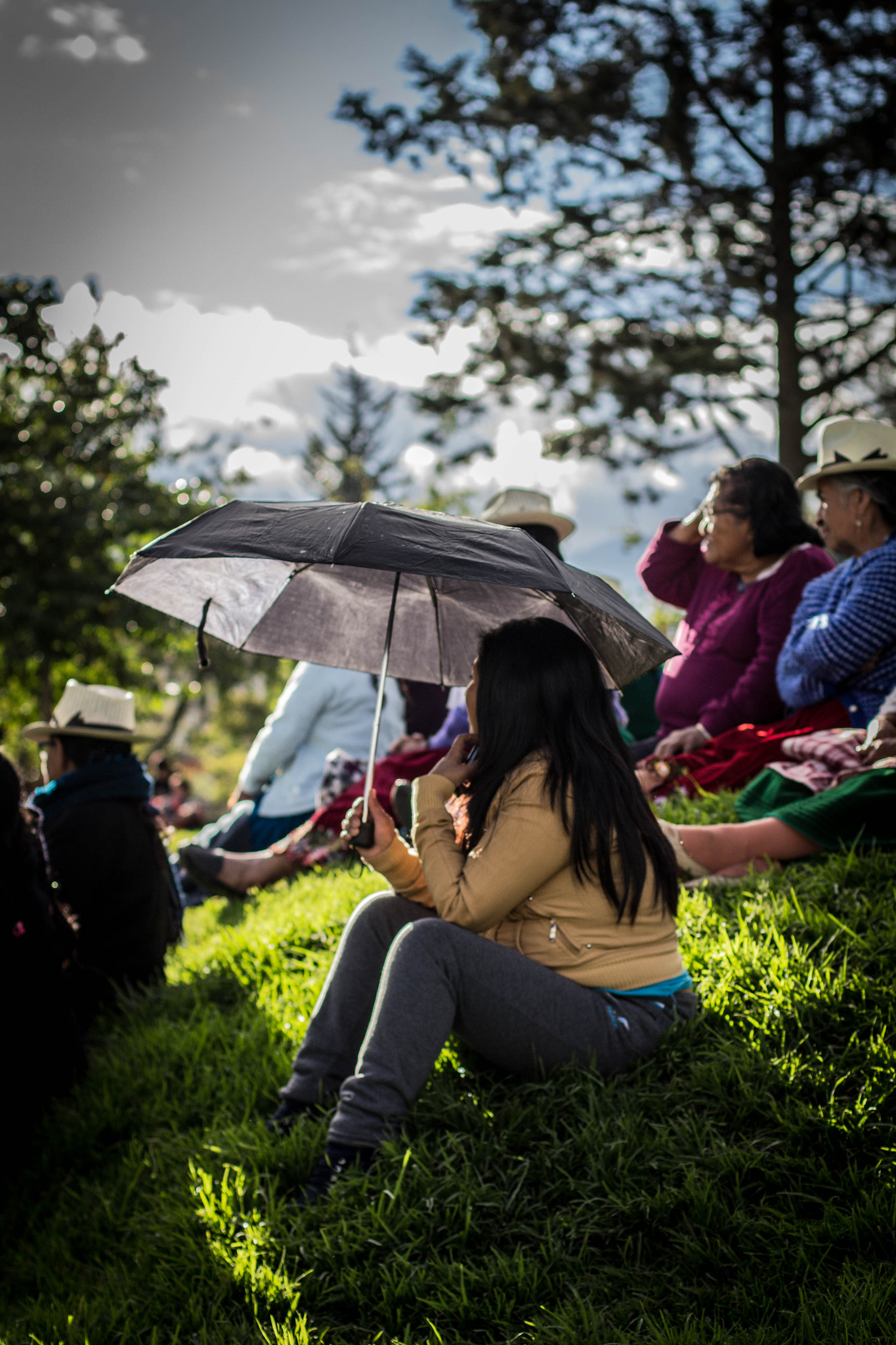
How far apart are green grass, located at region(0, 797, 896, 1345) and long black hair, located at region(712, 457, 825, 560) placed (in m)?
1.81

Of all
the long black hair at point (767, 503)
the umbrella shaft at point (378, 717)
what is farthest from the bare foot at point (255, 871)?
the long black hair at point (767, 503)

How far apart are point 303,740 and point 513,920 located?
3.56 meters

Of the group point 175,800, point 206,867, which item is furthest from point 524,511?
point 175,800

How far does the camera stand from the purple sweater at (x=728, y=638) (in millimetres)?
4688

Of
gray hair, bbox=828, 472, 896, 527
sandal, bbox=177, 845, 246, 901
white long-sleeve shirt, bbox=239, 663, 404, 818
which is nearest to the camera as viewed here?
gray hair, bbox=828, 472, 896, 527

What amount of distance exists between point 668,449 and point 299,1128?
1171 centimetres

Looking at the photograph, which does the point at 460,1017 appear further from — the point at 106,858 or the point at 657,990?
the point at 106,858

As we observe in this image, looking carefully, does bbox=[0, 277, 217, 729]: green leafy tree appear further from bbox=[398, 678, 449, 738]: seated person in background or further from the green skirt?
the green skirt

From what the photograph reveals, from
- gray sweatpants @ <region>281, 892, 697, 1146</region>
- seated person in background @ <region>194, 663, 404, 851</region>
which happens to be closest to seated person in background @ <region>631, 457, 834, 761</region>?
seated person in background @ <region>194, 663, 404, 851</region>

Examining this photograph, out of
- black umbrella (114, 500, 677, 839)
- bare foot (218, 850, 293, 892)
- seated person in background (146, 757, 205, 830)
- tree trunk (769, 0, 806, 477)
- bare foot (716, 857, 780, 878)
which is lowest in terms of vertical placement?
seated person in background (146, 757, 205, 830)

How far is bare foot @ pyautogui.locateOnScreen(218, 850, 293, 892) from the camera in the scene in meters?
5.75

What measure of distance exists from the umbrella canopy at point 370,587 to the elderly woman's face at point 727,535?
181 cm

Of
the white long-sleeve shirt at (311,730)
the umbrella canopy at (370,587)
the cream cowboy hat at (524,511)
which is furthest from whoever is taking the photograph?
the white long-sleeve shirt at (311,730)

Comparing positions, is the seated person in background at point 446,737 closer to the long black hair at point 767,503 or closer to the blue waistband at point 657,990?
the long black hair at point 767,503
